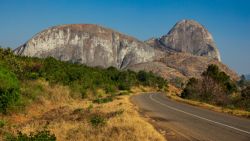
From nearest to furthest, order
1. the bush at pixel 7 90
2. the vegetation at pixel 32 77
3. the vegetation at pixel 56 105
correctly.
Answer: the vegetation at pixel 56 105, the bush at pixel 7 90, the vegetation at pixel 32 77

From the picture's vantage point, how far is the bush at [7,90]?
20.8 metres

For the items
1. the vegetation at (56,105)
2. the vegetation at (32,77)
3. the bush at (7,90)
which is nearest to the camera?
the vegetation at (56,105)

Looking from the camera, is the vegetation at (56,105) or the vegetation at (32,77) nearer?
the vegetation at (56,105)

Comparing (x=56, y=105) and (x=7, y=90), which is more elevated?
(x=7, y=90)

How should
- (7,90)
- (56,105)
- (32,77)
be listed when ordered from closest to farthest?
(7,90)
(56,105)
(32,77)

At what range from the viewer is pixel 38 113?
909 inches

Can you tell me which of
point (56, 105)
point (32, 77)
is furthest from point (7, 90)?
point (32, 77)

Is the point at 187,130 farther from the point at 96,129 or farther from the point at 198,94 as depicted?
the point at 198,94

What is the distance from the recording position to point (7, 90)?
2175 centimetres

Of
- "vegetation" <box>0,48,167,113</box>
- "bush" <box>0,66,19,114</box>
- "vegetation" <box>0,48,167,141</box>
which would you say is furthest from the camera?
"vegetation" <box>0,48,167,113</box>

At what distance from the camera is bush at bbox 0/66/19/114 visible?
68.3 feet

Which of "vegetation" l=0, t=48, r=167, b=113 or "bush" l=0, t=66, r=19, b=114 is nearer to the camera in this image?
"bush" l=0, t=66, r=19, b=114

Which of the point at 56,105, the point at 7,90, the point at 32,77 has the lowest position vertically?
the point at 56,105

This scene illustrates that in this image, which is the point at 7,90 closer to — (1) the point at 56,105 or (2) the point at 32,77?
(1) the point at 56,105
